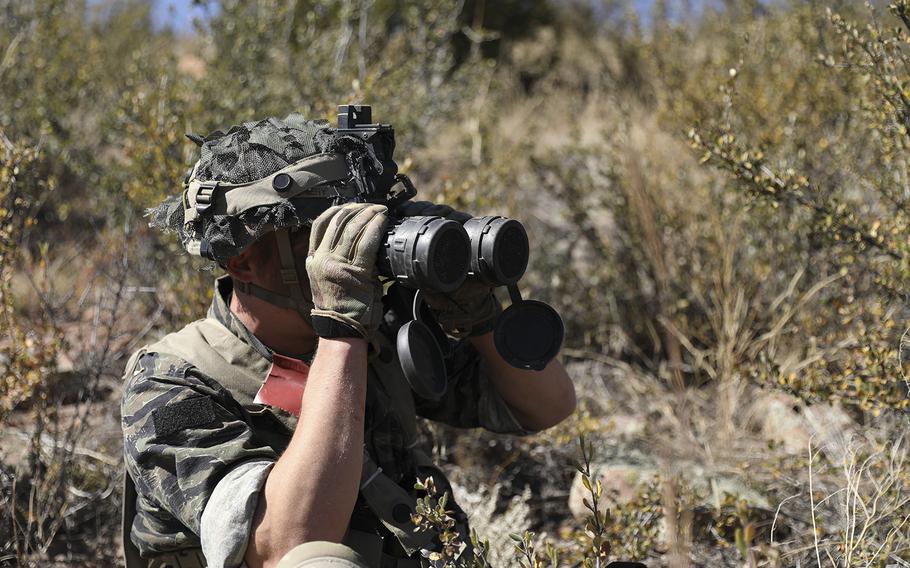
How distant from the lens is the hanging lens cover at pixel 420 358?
1.65 m

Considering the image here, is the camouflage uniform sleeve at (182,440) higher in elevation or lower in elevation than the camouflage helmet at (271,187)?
lower

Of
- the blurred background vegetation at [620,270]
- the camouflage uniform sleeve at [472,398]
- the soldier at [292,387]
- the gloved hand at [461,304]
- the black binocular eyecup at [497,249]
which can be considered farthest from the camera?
the blurred background vegetation at [620,270]

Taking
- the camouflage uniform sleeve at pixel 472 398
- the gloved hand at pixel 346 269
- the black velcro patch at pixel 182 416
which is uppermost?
the gloved hand at pixel 346 269

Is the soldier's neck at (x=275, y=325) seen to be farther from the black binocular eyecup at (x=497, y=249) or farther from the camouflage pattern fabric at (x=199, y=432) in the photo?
the black binocular eyecup at (x=497, y=249)

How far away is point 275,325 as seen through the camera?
1.95 meters

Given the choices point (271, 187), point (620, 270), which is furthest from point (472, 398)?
point (620, 270)

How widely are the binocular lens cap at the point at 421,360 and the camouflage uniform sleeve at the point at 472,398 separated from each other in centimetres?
45

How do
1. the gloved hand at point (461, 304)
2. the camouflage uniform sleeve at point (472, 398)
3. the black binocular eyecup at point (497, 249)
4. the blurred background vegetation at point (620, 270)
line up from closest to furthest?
1. the black binocular eyecup at point (497, 249)
2. the gloved hand at point (461, 304)
3. the camouflage uniform sleeve at point (472, 398)
4. the blurred background vegetation at point (620, 270)

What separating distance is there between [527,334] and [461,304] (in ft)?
0.52

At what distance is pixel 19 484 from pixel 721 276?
2.84m

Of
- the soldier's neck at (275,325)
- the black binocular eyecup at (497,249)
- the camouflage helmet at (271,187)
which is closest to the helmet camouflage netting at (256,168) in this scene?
the camouflage helmet at (271,187)

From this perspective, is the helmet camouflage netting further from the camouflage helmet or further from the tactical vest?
the tactical vest

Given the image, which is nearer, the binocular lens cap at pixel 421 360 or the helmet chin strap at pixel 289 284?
the binocular lens cap at pixel 421 360

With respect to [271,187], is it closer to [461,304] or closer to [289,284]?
[289,284]
